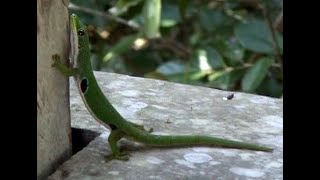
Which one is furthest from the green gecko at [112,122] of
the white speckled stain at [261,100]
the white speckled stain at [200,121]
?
the white speckled stain at [261,100]

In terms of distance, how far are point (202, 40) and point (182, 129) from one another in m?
1.89

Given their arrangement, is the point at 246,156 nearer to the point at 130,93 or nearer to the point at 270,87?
the point at 130,93

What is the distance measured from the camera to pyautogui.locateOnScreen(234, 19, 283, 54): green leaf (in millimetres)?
3340

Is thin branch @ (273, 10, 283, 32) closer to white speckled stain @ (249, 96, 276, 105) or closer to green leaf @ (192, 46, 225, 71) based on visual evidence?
green leaf @ (192, 46, 225, 71)

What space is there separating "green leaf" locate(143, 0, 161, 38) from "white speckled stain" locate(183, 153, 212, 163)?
1.43 metres

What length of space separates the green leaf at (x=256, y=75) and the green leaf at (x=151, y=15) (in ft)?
1.69

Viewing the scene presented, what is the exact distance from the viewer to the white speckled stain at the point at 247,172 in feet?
6.20

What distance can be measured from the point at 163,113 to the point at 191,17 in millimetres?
2010

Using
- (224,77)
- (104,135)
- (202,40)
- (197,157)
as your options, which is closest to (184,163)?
(197,157)

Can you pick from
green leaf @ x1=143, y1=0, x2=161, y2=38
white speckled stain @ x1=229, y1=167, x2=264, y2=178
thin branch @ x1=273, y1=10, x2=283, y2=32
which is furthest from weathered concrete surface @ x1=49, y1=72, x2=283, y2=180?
thin branch @ x1=273, y1=10, x2=283, y2=32

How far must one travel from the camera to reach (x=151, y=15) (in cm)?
335

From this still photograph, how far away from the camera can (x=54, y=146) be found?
1828 millimetres

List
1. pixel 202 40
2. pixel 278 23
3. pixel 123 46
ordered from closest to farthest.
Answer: pixel 278 23 < pixel 123 46 < pixel 202 40
